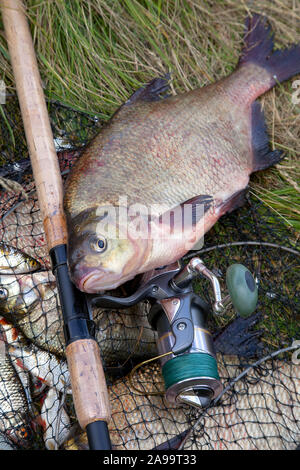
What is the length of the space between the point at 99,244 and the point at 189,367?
54 cm

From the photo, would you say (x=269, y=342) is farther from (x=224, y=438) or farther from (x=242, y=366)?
(x=224, y=438)

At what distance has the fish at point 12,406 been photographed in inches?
83.6

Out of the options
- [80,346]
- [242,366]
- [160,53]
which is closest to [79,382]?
[80,346]

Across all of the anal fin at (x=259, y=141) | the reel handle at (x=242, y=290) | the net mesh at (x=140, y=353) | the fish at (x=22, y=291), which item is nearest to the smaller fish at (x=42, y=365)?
the net mesh at (x=140, y=353)

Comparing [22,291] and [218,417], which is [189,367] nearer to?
[218,417]

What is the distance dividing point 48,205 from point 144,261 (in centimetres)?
42

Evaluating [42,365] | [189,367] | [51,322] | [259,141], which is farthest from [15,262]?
[259,141]

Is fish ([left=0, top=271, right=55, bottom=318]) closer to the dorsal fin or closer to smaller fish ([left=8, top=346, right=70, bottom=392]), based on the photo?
smaller fish ([left=8, top=346, right=70, bottom=392])

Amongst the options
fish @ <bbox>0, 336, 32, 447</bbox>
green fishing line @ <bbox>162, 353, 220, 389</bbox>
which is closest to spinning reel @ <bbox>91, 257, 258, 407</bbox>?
green fishing line @ <bbox>162, 353, 220, 389</bbox>

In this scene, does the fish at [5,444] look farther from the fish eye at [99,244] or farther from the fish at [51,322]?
the fish eye at [99,244]

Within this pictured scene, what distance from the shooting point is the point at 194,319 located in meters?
1.87

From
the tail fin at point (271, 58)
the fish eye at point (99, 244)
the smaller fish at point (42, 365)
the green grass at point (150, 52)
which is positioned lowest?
the smaller fish at point (42, 365)

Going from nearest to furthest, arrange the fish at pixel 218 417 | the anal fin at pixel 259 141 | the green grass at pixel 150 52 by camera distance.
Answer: the fish at pixel 218 417, the anal fin at pixel 259 141, the green grass at pixel 150 52

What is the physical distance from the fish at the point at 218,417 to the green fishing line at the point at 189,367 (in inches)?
12.4
